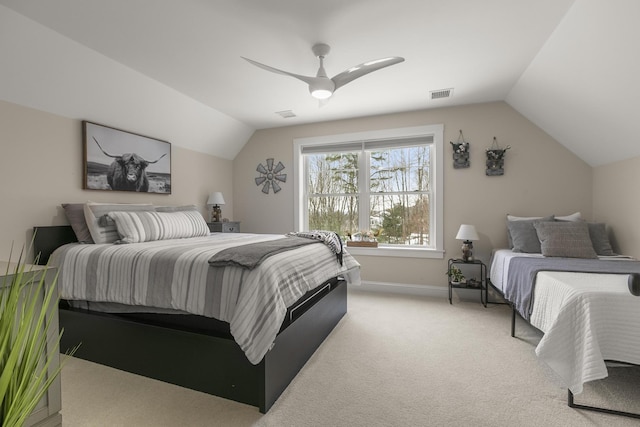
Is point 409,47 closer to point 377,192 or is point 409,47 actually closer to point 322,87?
point 322,87

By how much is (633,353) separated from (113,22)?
387cm

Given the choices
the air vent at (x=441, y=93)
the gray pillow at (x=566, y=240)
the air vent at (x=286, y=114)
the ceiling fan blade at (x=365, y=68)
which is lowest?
the gray pillow at (x=566, y=240)

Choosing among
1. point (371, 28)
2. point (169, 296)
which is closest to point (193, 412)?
point (169, 296)

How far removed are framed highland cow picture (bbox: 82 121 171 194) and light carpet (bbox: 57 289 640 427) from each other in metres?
1.74

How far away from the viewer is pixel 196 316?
188 centimetres

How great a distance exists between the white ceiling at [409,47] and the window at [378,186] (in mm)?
867

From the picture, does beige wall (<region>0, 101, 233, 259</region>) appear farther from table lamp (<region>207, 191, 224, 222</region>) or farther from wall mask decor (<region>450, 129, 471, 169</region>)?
wall mask decor (<region>450, 129, 471, 169</region>)

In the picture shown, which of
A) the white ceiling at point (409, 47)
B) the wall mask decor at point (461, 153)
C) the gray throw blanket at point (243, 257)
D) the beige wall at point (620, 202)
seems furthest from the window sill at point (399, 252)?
the gray throw blanket at point (243, 257)

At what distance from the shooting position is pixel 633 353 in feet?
5.13

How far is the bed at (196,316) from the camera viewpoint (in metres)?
1.67

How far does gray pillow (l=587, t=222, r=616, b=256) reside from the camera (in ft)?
9.67

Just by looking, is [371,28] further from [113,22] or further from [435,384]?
[435,384]

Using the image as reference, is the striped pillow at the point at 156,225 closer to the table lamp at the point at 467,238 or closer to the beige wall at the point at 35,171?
the beige wall at the point at 35,171

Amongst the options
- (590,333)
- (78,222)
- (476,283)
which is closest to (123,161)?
(78,222)
